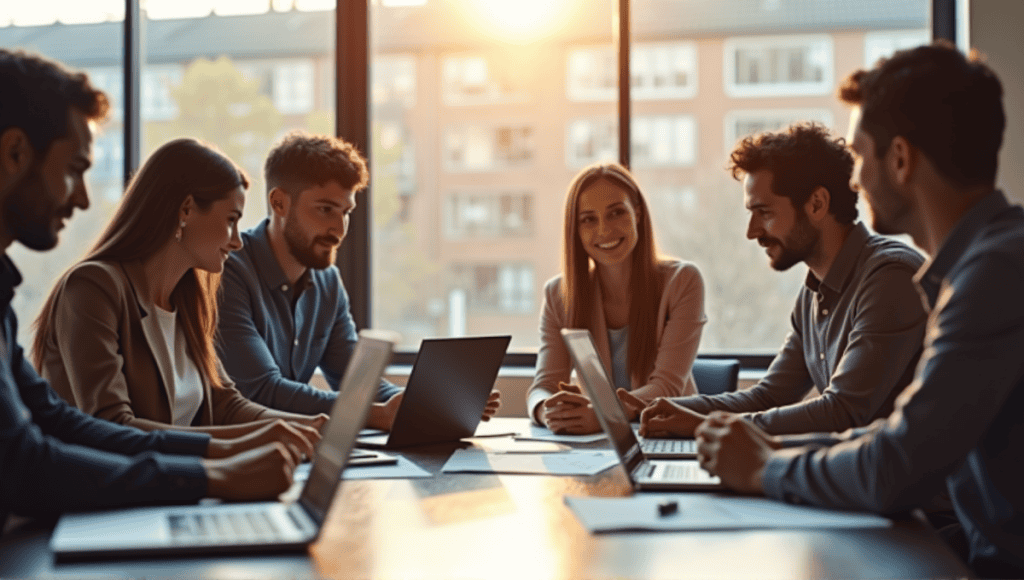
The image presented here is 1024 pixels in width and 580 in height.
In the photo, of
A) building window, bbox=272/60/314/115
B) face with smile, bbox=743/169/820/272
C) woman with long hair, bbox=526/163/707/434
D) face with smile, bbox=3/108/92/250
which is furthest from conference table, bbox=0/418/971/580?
building window, bbox=272/60/314/115

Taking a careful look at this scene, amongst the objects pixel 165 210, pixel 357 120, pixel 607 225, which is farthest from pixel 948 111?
pixel 357 120

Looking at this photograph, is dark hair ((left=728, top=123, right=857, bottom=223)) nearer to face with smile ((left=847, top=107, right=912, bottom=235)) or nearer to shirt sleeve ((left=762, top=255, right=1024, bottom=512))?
face with smile ((left=847, top=107, right=912, bottom=235))

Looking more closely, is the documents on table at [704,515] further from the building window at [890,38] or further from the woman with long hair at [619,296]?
the building window at [890,38]

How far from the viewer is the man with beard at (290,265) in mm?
2850

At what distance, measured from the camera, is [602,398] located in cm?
172

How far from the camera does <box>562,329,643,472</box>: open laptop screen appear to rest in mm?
1633

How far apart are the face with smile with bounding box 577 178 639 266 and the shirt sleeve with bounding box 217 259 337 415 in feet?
3.29

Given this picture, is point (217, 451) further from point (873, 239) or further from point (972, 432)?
point (873, 239)

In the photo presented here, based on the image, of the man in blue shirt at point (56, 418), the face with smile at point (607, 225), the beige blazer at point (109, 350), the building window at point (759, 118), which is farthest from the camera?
the building window at point (759, 118)

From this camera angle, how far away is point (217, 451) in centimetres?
169

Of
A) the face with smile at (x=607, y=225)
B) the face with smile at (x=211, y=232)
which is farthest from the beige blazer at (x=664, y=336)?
the face with smile at (x=211, y=232)

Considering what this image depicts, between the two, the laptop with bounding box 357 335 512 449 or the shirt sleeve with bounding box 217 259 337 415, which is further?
the shirt sleeve with bounding box 217 259 337 415

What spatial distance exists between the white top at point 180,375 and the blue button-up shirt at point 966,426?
4.61 feet

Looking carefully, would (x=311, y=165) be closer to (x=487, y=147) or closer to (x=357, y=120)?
(x=357, y=120)
